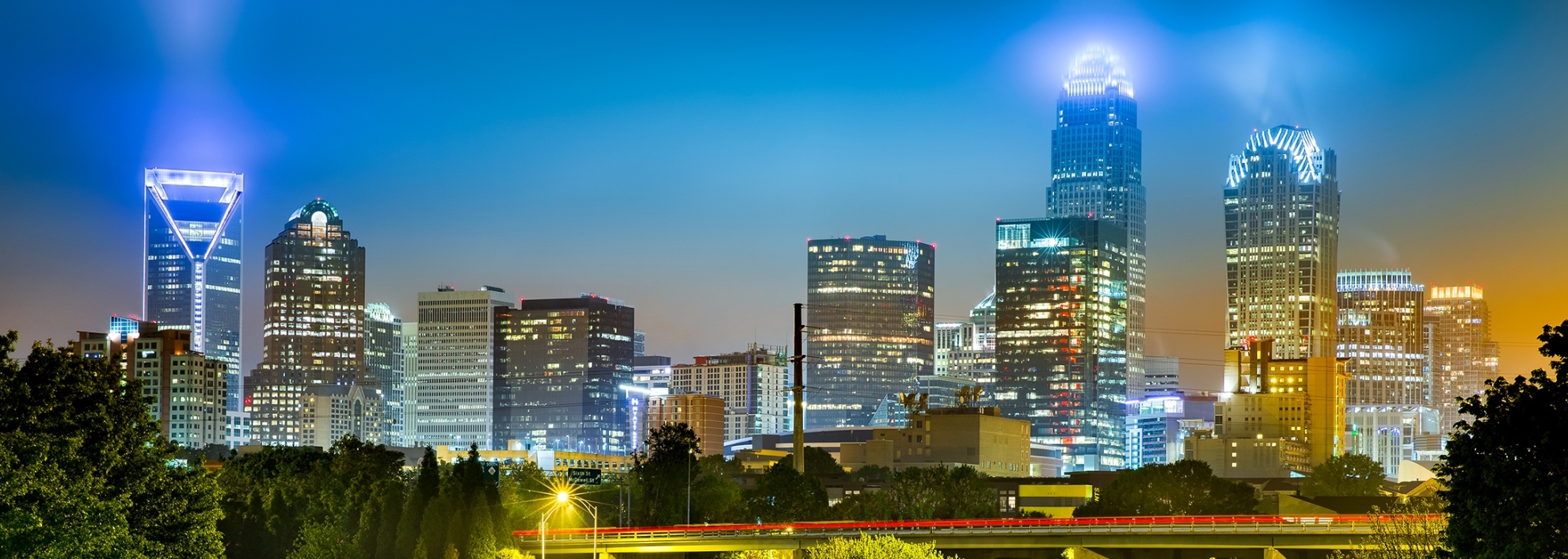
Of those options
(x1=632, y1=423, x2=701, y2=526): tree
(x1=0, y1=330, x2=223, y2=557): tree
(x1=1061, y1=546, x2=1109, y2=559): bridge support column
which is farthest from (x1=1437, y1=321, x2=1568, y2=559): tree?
(x1=632, y1=423, x2=701, y2=526): tree

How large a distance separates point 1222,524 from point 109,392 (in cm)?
A: 7435

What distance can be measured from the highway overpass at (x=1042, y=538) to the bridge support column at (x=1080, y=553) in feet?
0.26

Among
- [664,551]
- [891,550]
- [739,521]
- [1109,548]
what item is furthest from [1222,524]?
[739,521]

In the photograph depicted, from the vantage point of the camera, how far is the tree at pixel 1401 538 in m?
105

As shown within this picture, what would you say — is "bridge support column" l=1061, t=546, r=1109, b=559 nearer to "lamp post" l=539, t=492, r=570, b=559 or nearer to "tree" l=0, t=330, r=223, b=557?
"lamp post" l=539, t=492, r=570, b=559

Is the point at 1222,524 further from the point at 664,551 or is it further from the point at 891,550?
the point at 664,551

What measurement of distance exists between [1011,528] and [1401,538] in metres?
33.9

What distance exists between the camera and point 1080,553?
5197 inches

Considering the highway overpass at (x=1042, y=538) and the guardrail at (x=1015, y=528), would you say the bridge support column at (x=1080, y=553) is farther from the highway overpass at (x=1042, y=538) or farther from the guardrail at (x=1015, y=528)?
the guardrail at (x=1015, y=528)

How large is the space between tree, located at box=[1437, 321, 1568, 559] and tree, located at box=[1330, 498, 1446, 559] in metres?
11.1

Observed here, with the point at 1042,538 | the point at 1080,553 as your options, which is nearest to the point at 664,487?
the point at 1042,538

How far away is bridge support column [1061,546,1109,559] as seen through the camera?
131200 millimetres

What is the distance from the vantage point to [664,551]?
141000mm

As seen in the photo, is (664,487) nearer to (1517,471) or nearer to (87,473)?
(87,473)
